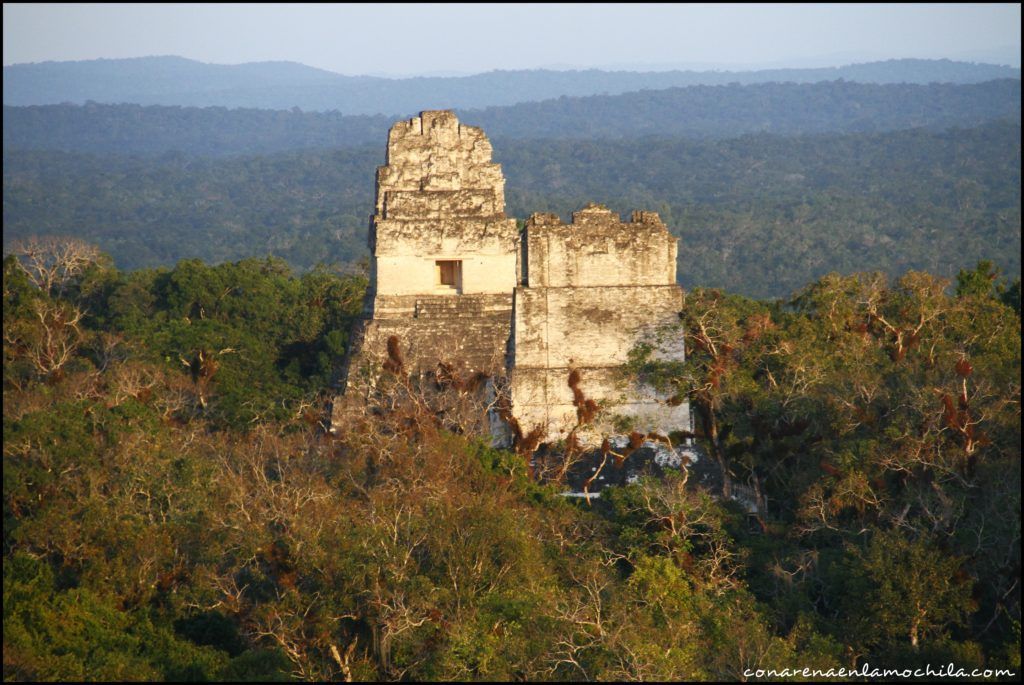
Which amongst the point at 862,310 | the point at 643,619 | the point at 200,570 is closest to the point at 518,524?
the point at 643,619

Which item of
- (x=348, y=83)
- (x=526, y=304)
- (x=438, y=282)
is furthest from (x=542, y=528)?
(x=348, y=83)

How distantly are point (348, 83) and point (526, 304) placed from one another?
151 meters

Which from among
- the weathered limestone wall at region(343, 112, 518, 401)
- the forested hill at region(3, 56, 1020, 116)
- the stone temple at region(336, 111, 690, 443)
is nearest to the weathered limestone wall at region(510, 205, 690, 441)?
the stone temple at region(336, 111, 690, 443)

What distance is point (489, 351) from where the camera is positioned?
1589cm

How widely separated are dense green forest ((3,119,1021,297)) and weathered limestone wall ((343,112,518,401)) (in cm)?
3412

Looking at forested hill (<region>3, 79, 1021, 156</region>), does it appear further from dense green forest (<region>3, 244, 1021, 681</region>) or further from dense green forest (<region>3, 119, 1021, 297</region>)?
dense green forest (<region>3, 244, 1021, 681</region>)

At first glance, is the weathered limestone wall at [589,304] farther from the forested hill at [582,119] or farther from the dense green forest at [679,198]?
the forested hill at [582,119]

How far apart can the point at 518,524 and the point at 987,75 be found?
140102mm

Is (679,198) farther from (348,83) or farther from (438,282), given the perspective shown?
(348,83)

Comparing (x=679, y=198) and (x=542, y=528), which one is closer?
(x=542, y=528)

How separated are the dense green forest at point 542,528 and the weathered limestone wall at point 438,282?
2.37 feet

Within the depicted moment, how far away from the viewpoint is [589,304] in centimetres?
1545

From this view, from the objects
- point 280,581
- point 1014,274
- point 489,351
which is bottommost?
point 1014,274

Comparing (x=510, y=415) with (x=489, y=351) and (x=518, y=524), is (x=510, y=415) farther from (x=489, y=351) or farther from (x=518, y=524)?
(x=518, y=524)
